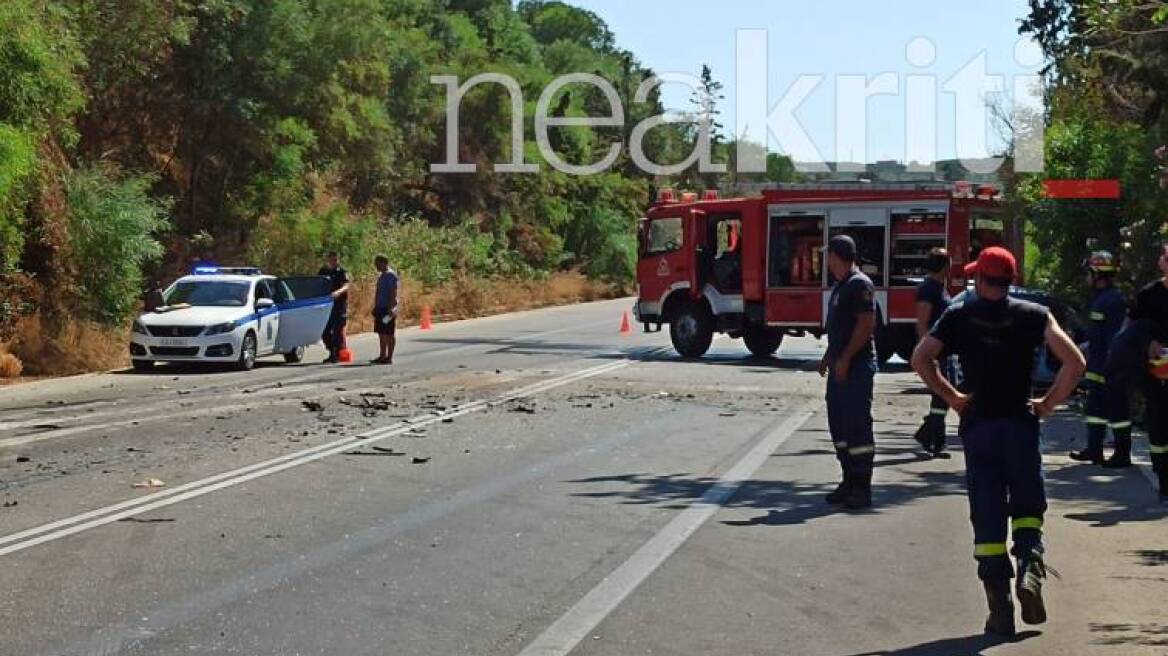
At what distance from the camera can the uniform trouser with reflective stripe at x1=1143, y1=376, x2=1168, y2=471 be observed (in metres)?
11.5

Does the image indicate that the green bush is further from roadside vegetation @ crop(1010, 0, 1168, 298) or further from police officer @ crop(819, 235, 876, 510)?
police officer @ crop(819, 235, 876, 510)

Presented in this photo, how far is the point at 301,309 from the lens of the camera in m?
26.0

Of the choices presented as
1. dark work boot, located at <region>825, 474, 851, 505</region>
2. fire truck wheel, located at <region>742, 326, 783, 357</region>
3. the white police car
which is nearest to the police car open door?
the white police car

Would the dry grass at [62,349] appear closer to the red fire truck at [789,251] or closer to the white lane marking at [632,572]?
the red fire truck at [789,251]

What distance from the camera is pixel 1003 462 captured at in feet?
25.2

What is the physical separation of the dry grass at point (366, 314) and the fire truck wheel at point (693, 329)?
29.7 feet


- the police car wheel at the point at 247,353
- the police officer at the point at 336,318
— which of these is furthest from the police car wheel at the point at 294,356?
the police car wheel at the point at 247,353

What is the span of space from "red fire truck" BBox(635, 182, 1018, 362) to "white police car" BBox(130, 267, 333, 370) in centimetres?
594

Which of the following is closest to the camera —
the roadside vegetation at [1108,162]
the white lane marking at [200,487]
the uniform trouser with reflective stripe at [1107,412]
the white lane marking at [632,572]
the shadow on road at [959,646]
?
the shadow on road at [959,646]

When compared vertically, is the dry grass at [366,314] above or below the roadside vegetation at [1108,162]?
below

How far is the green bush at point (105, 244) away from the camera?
25.6m

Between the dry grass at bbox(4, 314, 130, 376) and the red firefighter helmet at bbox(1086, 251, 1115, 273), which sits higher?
the red firefighter helmet at bbox(1086, 251, 1115, 273)

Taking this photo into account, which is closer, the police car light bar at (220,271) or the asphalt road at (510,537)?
the asphalt road at (510,537)

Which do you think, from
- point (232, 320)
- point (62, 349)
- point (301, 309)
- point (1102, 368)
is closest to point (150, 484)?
point (1102, 368)
